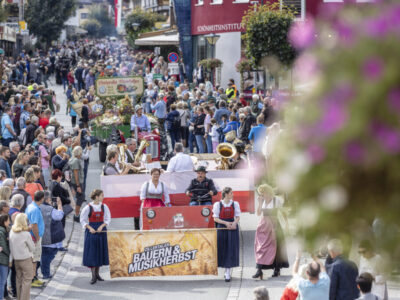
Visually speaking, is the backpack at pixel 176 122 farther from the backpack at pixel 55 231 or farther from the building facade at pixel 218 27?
the building facade at pixel 218 27

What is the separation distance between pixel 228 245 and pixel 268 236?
2.37 ft

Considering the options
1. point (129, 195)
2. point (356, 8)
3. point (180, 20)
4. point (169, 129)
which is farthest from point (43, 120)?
point (180, 20)

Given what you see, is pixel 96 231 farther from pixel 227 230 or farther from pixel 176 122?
pixel 176 122

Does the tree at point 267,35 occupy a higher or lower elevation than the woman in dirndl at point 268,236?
higher

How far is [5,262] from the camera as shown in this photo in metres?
10.5

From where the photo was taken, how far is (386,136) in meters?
2.00

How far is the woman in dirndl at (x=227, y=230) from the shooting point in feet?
40.9

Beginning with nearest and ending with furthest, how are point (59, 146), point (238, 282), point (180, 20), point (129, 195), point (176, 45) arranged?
point (238, 282) < point (129, 195) < point (59, 146) < point (180, 20) < point (176, 45)

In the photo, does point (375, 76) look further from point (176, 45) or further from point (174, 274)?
point (176, 45)

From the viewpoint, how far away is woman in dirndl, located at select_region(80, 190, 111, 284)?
12430 mm

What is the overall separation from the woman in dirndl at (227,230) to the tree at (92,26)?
128 metres

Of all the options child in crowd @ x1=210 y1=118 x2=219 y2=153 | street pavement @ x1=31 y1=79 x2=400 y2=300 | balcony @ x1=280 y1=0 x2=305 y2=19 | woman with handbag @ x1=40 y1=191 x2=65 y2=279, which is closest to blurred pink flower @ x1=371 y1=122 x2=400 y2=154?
street pavement @ x1=31 y1=79 x2=400 y2=300

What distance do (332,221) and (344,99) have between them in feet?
1.18

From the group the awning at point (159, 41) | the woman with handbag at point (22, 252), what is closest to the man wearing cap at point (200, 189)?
the woman with handbag at point (22, 252)
